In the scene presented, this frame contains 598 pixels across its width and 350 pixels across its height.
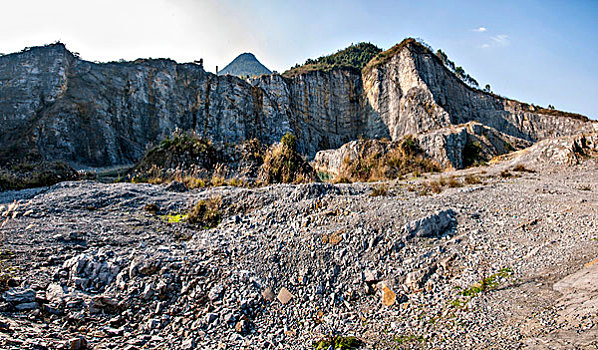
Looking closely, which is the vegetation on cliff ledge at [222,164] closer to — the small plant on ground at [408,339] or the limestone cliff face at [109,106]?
the small plant on ground at [408,339]

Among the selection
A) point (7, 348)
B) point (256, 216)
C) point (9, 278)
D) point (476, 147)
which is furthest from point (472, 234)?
point (476, 147)

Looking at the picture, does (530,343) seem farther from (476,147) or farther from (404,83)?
(404,83)

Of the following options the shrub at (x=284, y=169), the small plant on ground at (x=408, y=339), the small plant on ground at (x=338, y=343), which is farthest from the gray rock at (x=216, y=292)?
the shrub at (x=284, y=169)

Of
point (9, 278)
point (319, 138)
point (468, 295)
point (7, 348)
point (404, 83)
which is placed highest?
point (404, 83)

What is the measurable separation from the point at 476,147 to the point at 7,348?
69.5 feet

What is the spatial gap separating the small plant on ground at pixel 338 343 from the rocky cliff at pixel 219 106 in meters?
22.5

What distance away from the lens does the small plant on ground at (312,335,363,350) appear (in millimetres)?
2604

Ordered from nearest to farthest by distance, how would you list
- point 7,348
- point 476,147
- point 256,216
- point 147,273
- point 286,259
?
point 7,348
point 147,273
point 286,259
point 256,216
point 476,147

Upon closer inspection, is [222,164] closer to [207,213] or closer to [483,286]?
[207,213]

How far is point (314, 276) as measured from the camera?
3709mm

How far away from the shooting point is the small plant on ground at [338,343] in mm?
2604

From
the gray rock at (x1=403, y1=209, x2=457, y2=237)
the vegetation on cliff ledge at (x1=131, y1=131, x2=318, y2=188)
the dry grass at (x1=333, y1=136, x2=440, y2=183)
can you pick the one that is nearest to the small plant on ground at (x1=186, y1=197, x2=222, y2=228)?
the vegetation on cliff ledge at (x1=131, y1=131, x2=318, y2=188)

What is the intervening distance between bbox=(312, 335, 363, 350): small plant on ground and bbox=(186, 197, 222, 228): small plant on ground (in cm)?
335

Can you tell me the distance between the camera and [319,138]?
1587 inches
